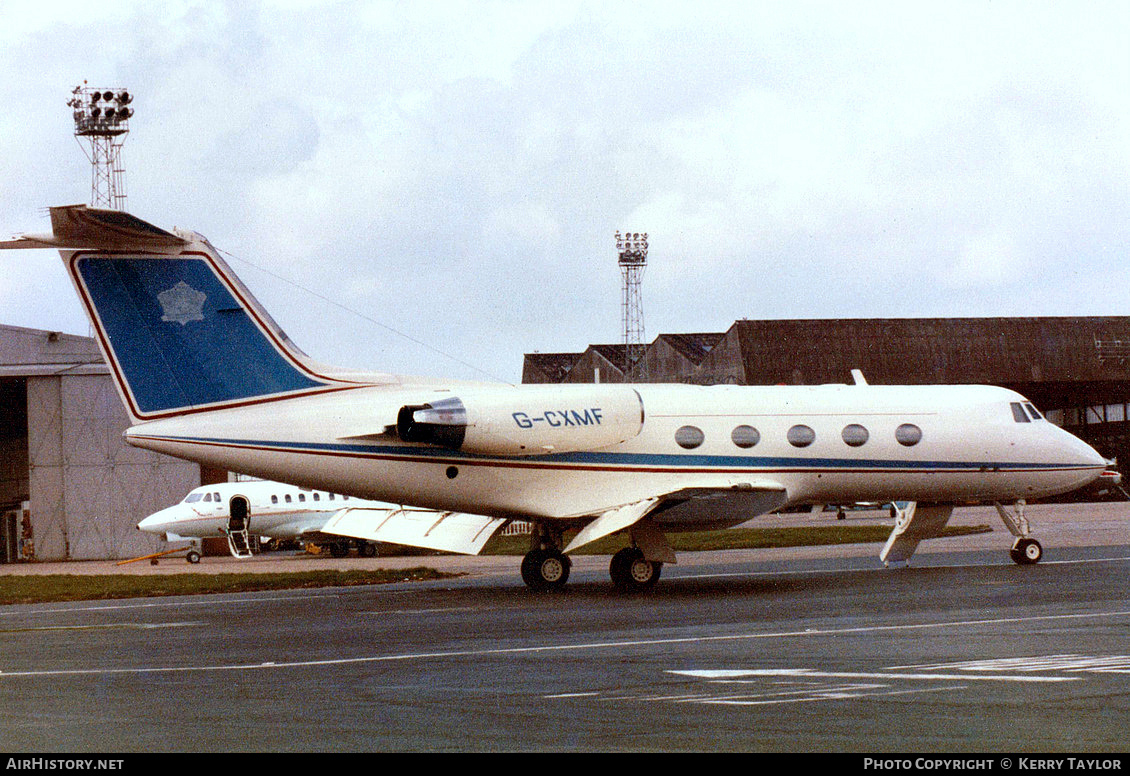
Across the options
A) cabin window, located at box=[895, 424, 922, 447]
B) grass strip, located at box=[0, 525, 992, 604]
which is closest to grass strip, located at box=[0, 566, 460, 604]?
grass strip, located at box=[0, 525, 992, 604]

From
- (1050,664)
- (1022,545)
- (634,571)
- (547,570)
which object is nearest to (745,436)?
(634,571)

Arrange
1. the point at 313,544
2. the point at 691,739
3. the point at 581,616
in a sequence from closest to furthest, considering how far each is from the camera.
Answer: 1. the point at 691,739
2. the point at 581,616
3. the point at 313,544

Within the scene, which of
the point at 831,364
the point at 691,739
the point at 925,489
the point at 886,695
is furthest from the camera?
the point at 831,364

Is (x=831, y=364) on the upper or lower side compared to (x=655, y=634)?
upper

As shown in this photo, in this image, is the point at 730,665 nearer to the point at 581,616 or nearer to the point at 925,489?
the point at 581,616

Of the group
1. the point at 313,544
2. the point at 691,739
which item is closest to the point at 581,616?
the point at 691,739

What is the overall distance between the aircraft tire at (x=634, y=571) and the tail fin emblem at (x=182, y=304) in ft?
26.7

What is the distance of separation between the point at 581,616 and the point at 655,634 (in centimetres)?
322

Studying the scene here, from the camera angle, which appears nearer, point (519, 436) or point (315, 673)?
point (315, 673)

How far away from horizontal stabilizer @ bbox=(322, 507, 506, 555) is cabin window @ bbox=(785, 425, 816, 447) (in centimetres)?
545

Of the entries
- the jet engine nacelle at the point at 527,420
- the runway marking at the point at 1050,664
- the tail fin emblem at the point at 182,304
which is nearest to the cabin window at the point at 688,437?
A: the jet engine nacelle at the point at 527,420

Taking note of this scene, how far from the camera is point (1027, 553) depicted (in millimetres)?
27875

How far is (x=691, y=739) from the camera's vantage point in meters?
8.18

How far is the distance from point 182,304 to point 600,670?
43.5ft
